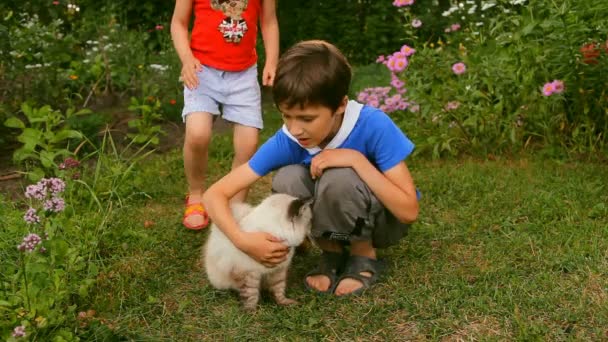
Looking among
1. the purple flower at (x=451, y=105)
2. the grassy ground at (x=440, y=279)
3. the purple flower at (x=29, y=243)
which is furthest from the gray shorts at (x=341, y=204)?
the purple flower at (x=451, y=105)

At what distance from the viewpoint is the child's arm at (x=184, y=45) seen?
358 centimetres

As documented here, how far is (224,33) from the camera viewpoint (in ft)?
12.4

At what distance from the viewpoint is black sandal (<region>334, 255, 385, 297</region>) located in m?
3.07

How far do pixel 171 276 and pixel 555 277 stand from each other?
5.41 ft

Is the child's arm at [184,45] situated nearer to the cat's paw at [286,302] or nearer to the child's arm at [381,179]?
the child's arm at [381,179]

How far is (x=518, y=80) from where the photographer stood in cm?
472

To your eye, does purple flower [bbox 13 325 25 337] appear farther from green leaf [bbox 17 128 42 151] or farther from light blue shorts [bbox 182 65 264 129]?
Result: green leaf [bbox 17 128 42 151]

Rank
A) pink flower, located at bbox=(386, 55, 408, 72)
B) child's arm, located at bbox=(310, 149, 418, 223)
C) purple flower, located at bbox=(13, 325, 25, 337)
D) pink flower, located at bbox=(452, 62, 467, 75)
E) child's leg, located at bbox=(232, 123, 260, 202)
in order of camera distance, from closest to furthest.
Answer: purple flower, located at bbox=(13, 325, 25, 337)
child's arm, located at bbox=(310, 149, 418, 223)
child's leg, located at bbox=(232, 123, 260, 202)
pink flower, located at bbox=(452, 62, 467, 75)
pink flower, located at bbox=(386, 55, 408, 72)

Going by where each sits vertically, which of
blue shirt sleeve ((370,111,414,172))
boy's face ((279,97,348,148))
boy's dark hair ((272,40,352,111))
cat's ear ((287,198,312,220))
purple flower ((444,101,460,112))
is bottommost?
purple flower ((444,101,460,112))

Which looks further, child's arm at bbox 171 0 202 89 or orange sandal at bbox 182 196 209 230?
orange sandal at bbox 182 196 209 230

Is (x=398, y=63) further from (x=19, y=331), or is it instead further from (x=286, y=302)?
(x=19, y=331)

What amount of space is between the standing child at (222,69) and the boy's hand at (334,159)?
0.96m

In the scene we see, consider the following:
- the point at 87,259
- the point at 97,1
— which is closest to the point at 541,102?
the point at 87,259

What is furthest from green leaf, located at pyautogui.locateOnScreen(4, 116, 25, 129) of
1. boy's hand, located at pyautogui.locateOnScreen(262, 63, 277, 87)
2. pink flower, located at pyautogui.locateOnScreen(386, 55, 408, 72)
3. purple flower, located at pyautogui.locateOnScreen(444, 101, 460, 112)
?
purple flower, located at pyautogui.locateOnScreen(444, 101, 460, 112)
